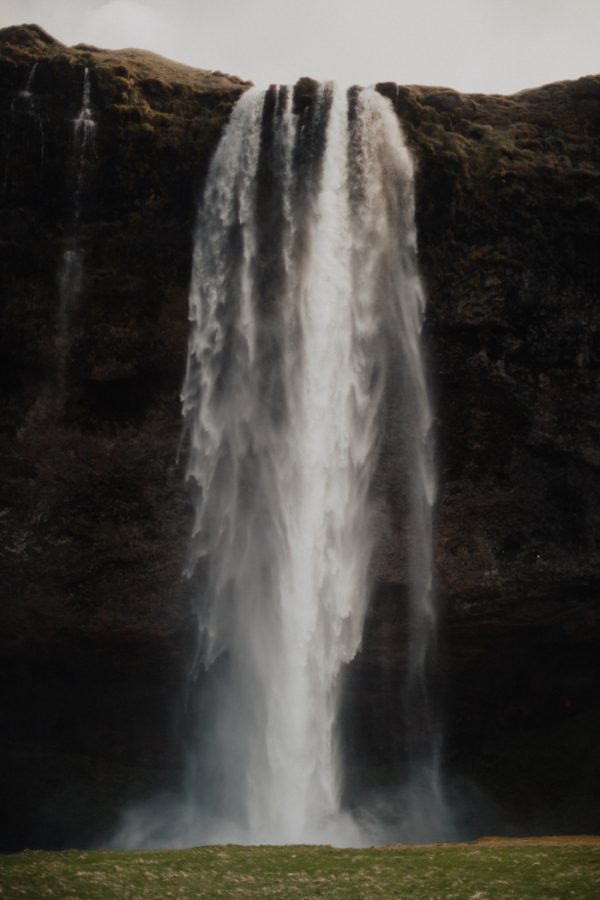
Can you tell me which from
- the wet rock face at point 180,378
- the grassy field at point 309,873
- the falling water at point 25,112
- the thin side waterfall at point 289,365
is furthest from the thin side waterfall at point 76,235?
the grassy field at point 309,873

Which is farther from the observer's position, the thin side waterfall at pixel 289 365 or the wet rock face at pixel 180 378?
the wet rock face at pixel 180 378

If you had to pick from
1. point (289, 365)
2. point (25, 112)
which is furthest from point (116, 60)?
point (289, 365)

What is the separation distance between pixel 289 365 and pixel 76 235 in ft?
25.5

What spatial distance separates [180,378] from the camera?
28703mm

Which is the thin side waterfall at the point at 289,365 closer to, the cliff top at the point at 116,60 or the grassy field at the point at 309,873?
the cliff top at the point at 116,60

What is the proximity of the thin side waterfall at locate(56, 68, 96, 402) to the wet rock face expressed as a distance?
0.78 feet

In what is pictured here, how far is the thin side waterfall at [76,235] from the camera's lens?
92.8 feet

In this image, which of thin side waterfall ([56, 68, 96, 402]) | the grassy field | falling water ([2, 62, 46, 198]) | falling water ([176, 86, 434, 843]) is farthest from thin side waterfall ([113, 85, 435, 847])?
the grassy field

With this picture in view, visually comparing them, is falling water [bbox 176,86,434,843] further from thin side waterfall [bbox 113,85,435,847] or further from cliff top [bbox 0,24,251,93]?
cliff top [bbox 0,24,251,93]

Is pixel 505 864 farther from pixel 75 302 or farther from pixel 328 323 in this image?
pixel 75 302

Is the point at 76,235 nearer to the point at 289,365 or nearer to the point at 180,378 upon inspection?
the point at 180,378

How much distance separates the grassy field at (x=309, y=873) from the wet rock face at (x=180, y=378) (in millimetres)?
10117

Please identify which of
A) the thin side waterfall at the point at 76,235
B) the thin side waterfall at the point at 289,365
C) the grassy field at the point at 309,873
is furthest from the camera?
the thin side waterfall at the point at 76,235

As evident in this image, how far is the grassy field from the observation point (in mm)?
15211
